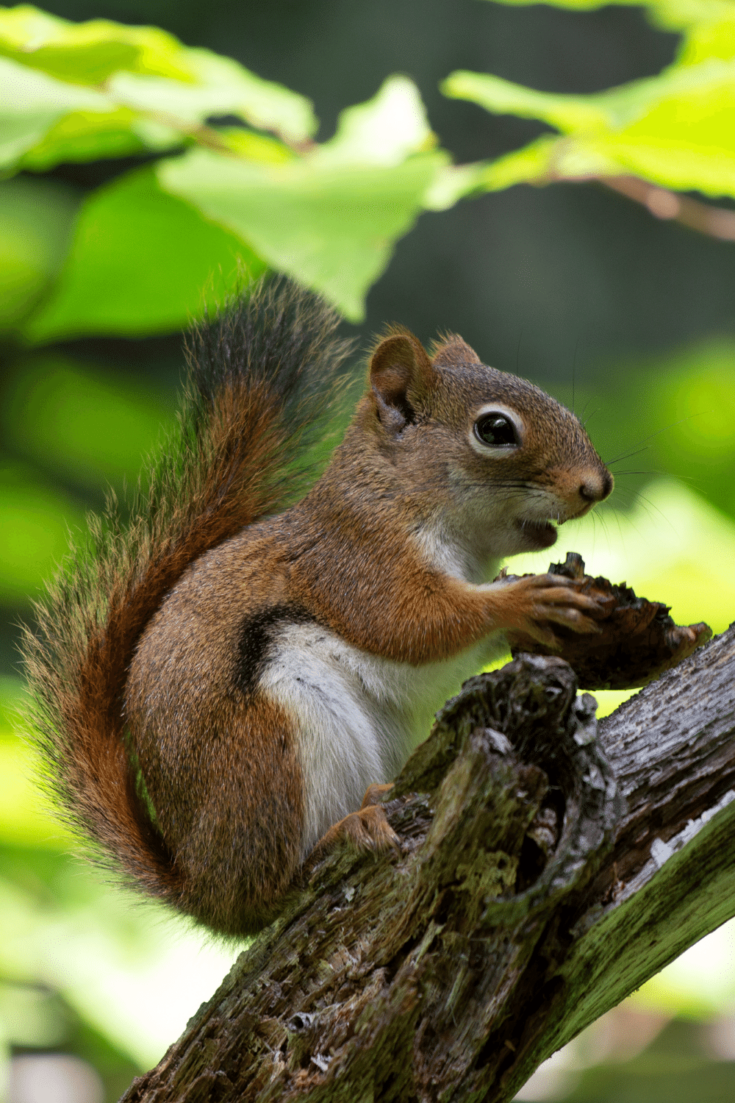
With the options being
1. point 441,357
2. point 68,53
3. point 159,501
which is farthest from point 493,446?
point 68,53

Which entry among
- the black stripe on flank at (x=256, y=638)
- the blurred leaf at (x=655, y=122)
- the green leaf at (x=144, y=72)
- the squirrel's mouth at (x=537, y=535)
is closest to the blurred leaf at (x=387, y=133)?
the green leaf at (x=144, y=72)

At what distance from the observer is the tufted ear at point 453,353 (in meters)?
1.54

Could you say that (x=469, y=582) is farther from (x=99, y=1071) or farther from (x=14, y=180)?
(x=14, y=180)

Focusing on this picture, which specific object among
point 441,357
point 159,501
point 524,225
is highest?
point 524,225

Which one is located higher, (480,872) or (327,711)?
(327,711)

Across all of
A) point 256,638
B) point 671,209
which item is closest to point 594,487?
point 256,638

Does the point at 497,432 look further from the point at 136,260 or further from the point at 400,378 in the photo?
the point at 136,260

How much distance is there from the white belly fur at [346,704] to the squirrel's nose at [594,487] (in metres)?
0.22

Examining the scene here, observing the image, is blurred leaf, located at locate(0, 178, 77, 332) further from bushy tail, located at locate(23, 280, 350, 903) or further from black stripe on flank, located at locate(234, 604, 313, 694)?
black stripe on flank, located at locate(234, 604, 313, 694)

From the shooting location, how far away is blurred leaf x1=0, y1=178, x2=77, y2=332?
97.6 inches

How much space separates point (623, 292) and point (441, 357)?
175 centimetres

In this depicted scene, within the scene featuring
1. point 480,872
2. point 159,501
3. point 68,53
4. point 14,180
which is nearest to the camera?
point 480,872

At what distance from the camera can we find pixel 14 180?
102 inches

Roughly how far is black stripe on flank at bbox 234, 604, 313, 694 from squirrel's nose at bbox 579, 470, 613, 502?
0.38m
